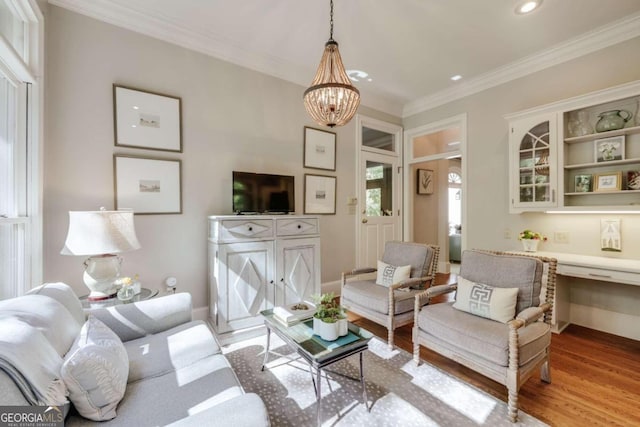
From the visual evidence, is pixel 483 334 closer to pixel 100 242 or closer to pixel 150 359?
pixel 150 359

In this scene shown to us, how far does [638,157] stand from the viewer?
2674mm

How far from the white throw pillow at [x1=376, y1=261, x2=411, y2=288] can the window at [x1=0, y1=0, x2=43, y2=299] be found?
2.94 meters

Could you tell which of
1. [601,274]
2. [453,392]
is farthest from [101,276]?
[601,274]

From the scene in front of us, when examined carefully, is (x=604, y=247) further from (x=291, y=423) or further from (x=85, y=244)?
(x=85, y=244)

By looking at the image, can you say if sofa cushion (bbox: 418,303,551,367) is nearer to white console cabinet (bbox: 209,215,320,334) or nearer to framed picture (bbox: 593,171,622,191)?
white console cabinet (bbox: 209,215,320,334)

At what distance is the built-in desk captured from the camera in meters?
2.53

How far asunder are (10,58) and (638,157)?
5167 mm

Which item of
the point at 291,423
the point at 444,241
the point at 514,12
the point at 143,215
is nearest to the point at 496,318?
the point at 291,423

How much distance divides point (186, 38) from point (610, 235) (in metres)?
4.86

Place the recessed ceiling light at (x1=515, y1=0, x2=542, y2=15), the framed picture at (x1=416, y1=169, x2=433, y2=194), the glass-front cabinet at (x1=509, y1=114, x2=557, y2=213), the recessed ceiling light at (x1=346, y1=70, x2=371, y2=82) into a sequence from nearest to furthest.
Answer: the recessed ceiling light at (x1=515, y1=0, x2=542, y2=15)
the glass-front cabinet at (x1=509, y1=114, x2=557, y2=213)
the recessed ceiling light at (x1=346, y1=70, x2=371, y2=82)
the framed picture at (x1=416, y1=169, x2=433, y2=194)

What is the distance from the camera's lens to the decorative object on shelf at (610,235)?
9.20ft

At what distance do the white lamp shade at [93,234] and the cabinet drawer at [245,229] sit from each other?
32.8 inches

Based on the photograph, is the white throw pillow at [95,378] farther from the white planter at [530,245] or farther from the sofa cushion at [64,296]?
the white planter at [530,245]

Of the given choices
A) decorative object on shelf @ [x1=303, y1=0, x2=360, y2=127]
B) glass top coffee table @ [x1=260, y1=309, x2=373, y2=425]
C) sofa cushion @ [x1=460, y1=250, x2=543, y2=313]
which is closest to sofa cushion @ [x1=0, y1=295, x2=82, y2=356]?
glass top coffee table @ [x1=260, y1=309, x2=373, y2=425]
